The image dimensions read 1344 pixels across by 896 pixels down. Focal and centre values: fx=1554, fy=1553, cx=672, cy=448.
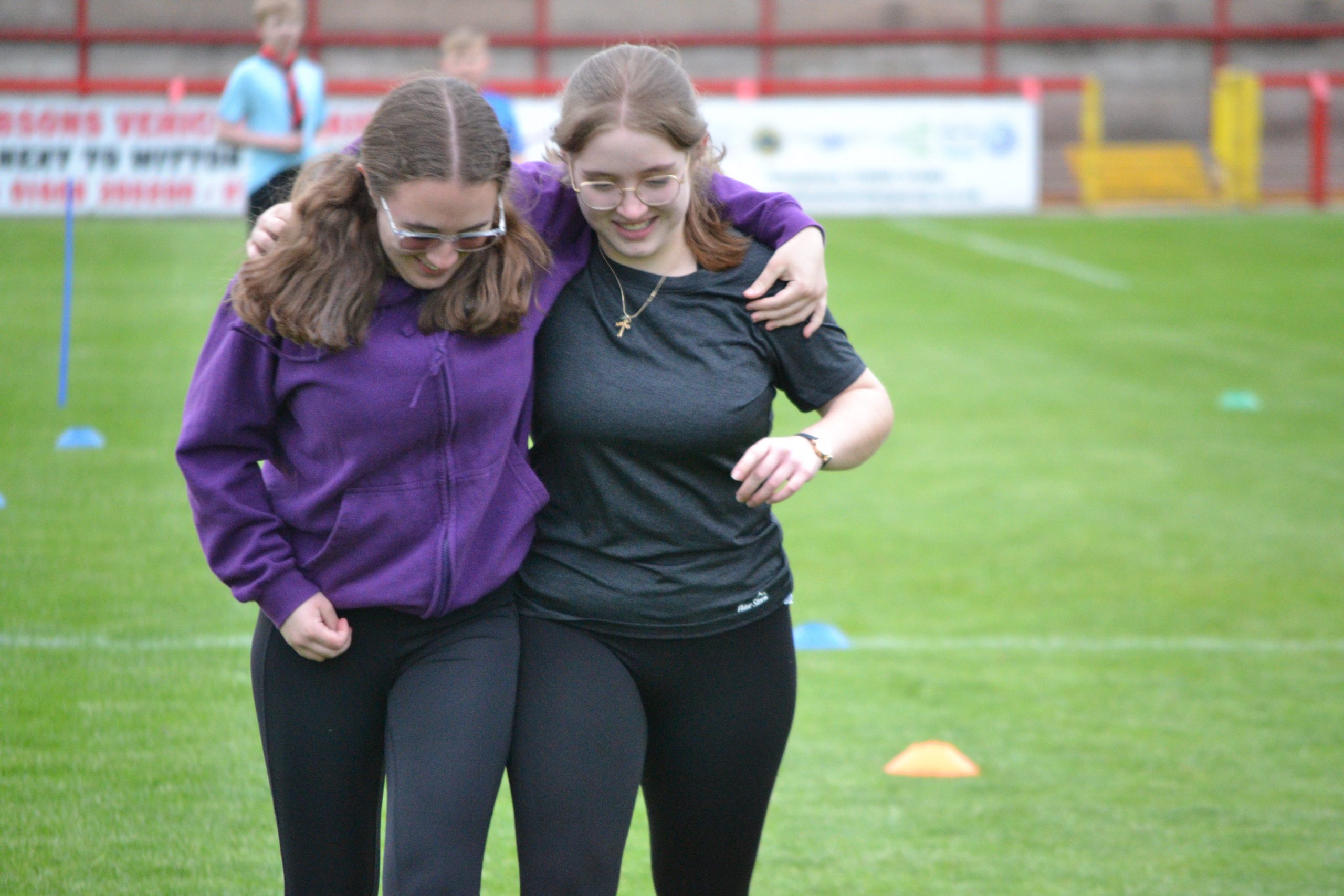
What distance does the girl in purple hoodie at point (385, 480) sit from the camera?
2.56 meters

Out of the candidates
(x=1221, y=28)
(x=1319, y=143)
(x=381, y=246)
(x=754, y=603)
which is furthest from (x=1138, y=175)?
(x=381, y=246)

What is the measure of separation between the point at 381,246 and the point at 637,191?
450 millimetres

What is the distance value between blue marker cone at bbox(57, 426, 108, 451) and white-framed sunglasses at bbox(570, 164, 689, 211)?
660cm

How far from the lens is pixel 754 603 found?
9.51 ft

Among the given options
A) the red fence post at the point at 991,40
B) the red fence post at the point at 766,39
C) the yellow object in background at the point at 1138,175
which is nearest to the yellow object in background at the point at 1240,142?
the yellow object in background at the point at 1138,175

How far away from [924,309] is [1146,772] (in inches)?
404

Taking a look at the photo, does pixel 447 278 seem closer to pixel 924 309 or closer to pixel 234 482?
pixel 234 482

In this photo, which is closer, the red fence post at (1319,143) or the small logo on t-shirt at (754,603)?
the small logo on t-shirt at (754,603)

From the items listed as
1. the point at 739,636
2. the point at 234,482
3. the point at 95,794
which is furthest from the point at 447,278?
the point at 95,794

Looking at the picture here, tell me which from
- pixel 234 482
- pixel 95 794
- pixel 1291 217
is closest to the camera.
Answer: pixel 234 482

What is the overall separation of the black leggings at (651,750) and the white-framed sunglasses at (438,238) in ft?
2.29

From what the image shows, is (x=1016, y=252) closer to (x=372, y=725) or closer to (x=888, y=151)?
(x=888, y=151)

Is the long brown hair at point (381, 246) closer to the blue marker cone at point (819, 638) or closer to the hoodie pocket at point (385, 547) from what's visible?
the hoodie pocket at point (385, 547)

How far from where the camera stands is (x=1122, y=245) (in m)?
19.9
